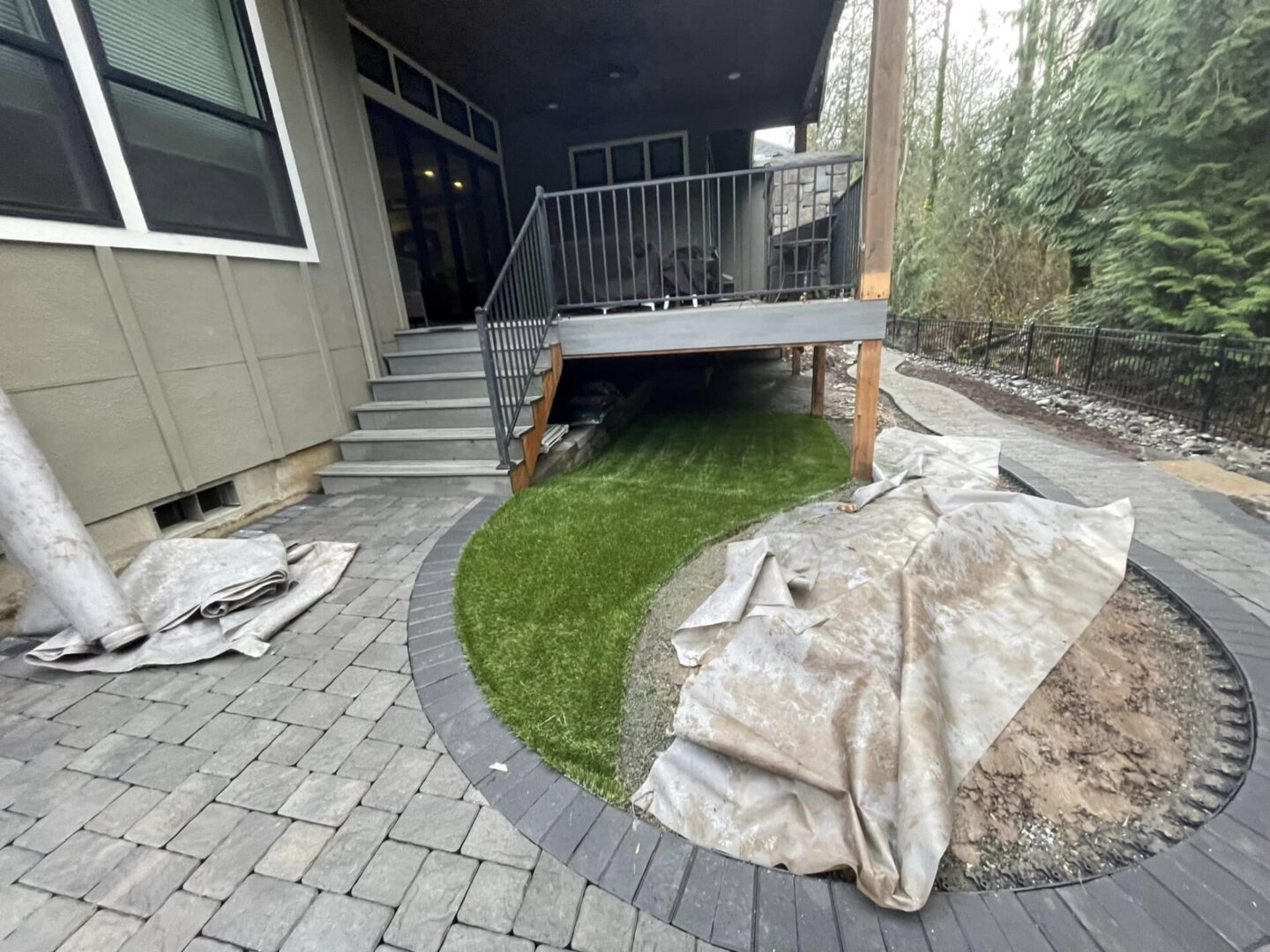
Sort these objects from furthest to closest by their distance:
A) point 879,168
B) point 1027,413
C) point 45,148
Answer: point 1027,413, point 879,168, point 45,148

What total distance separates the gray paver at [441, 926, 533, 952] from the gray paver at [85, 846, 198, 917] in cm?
71

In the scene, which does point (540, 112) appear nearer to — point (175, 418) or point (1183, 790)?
point (175, 418)

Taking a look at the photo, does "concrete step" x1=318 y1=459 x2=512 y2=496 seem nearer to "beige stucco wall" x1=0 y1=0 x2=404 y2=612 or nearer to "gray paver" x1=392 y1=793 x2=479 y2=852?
"beige stucco wall" x1=0 y1=0 x2=404 y2=612

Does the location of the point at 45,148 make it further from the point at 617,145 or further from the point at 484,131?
the point at 617,145

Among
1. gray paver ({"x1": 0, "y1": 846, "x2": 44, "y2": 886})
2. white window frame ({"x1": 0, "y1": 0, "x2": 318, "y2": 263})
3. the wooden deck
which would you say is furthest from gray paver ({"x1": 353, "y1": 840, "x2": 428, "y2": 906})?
the wooden deck

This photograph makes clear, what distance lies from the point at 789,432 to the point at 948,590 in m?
3.73

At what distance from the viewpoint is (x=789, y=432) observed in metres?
5.47

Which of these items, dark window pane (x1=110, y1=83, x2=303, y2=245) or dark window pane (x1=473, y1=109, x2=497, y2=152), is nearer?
dark window pane (x1=110, y1=83, x2=303, y2=245)

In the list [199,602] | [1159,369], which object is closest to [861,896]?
[199,602]

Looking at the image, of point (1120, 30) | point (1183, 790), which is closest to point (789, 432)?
point (1183, 790)

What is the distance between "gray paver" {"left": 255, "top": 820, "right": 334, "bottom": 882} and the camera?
1.27 metres

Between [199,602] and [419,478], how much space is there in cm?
156

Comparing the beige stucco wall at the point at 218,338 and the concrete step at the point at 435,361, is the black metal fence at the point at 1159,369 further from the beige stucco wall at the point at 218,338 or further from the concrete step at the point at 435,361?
the beige stucco wall at the point at 218,338

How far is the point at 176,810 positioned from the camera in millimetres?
1438
